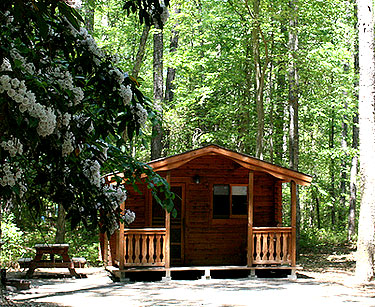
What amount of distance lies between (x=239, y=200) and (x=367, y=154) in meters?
3.55

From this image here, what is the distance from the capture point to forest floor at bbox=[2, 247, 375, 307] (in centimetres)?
935

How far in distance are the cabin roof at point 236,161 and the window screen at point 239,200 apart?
53.1 inches

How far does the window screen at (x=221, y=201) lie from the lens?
14.0 meters

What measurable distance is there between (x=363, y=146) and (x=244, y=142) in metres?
8.41

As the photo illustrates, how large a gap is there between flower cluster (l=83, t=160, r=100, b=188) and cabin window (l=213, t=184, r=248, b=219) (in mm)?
10188

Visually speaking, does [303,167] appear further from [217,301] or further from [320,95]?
[217,301]

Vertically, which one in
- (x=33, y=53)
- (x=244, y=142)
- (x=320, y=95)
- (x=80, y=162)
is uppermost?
(x=320, y=95)

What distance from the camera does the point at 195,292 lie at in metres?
10.7

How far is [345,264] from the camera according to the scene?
669 inches

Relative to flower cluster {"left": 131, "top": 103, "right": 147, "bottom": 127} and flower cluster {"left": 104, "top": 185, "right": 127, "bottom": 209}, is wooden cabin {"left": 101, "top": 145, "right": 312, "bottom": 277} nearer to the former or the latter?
flower cluster {"left": 104, "top": 185, "right": 127, "bottom": 209}

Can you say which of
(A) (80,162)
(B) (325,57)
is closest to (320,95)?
(B) (325,57)

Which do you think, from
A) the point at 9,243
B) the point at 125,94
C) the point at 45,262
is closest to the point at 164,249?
the point at 45,262

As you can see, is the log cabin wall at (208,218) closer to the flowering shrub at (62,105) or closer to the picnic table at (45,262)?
the picnic table at (45,262)

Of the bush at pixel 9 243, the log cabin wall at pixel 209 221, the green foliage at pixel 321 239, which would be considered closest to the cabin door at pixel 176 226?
the log cabin wall at pixel 209 221
